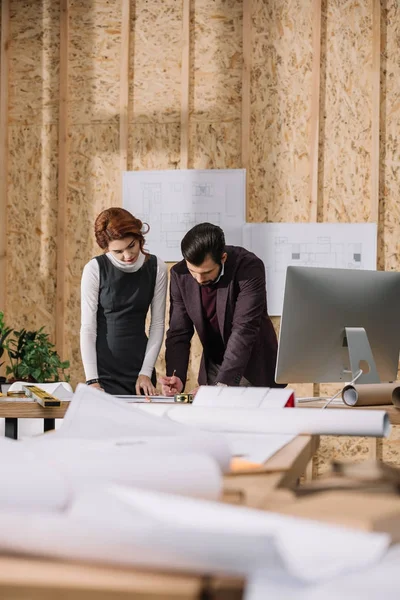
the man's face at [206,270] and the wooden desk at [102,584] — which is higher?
the man's face at [206,270]

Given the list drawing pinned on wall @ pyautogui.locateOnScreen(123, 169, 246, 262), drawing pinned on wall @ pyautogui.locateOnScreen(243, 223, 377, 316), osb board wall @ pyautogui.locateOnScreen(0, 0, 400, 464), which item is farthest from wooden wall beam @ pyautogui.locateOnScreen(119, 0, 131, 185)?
drawing pinned on wall @ pyautogui.locateOnScreen(243, 223, 377, 316)

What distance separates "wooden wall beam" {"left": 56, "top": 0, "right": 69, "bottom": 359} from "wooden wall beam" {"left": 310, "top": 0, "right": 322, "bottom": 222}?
1557mm

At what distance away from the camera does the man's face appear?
9.04 feet

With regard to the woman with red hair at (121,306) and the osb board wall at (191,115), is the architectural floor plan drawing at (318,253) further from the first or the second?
the woman with red hair at (121,306)

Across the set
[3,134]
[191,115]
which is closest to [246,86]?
[191,115]

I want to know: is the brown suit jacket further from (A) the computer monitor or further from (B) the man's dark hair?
(A) the computer monitor

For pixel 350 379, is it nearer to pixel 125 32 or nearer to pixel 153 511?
pixel 153 511

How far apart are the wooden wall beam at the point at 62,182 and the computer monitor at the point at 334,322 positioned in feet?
8.90

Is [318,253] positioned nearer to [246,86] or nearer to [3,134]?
[246,86]

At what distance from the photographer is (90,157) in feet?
15.4

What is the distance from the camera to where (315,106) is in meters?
4.42

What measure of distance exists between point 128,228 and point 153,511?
2.58 meters

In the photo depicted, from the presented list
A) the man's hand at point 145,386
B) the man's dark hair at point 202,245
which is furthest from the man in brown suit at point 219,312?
the man's hand at point 145,386

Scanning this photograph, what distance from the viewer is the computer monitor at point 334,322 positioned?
2.16 m
